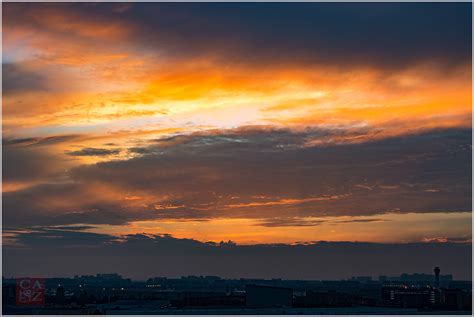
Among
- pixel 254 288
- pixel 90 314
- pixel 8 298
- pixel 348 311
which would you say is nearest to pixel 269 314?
pixel 348 311

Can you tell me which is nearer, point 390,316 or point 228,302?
point 390,316

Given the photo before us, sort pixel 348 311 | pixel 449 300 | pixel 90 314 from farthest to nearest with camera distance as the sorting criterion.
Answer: pixel 449 300
pixel 348 311
pixel 90 314

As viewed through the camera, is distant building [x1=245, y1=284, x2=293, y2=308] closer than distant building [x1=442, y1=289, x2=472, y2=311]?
Yes

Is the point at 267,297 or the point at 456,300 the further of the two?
the point at 456,300

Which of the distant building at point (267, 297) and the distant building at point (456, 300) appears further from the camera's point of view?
the distant building at point (456, 300)

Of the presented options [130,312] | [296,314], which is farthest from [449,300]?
[130,312]

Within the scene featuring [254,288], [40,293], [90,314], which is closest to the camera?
[90,314]

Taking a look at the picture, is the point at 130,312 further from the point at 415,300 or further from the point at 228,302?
the point at 415,300
